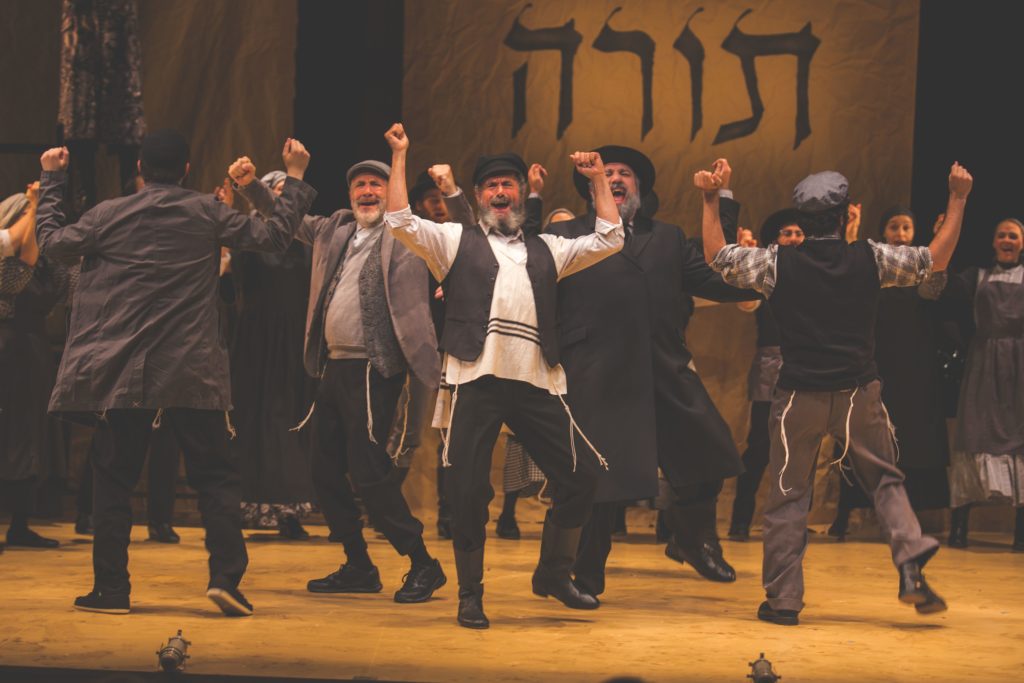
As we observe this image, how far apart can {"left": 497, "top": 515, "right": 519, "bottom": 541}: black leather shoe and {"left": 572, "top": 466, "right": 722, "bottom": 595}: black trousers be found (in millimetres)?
1370

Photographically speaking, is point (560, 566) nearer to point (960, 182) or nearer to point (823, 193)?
point (823, 193)

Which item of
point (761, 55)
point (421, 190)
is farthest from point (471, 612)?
point (761, 55)

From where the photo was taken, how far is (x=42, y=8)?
7770 millimetres

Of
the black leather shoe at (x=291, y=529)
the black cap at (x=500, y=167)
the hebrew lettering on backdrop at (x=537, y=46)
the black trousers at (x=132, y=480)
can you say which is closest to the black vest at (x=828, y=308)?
the black cap at (x=500, y=167)

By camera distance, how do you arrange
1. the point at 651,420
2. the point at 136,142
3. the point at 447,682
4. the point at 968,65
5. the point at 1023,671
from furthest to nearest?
the point at 968,65 < the point at 136,142 < the point at 651,420 < the point at 1023,671 < the point at 447,682

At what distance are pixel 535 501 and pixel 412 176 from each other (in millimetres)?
1884

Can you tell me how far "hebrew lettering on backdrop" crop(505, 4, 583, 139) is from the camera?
25.7 feet

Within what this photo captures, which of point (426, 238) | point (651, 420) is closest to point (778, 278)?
point (651, 420)

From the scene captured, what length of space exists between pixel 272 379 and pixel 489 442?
7.74 ft

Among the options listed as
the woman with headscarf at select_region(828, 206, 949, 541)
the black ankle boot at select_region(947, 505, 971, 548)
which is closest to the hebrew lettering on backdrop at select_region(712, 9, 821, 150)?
the woman with headscarf at select_region(828, 206, 949, 541)

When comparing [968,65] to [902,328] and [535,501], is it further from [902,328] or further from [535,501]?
[535,501]

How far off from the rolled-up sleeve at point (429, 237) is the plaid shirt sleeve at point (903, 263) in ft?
4.52

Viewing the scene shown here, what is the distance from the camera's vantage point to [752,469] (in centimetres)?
729

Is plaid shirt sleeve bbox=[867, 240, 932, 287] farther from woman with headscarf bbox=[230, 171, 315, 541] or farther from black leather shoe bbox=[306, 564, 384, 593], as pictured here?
woman with headscarf bbox=[230, 171, 315, 541]
